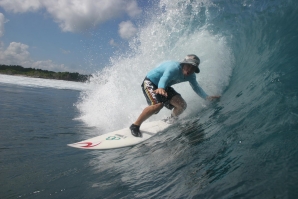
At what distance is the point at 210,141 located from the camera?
330cm

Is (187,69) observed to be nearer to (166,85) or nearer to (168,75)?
(168,75)

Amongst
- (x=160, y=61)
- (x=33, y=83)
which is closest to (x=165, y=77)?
(x=160, y=61)

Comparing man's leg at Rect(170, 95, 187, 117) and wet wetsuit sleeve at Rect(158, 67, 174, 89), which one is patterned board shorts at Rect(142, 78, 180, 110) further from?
wet wetsuit sleeve at Rect(158, 67, 174, 89)

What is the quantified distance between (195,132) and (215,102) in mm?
1969

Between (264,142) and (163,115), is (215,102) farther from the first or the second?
(264,142)

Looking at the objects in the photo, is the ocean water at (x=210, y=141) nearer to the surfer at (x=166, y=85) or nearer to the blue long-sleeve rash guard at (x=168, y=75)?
the surfer at (x=166, y=85)

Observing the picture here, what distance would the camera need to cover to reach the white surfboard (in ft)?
14.1

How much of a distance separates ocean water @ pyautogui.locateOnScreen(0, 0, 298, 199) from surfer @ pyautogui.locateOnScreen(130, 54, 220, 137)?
43cm

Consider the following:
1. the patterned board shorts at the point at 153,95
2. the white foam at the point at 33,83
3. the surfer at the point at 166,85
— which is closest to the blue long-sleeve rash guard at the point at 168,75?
the surfer at the point at 166,85

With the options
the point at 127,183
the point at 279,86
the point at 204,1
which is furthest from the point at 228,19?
the point at 127,183

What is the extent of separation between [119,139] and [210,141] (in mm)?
1934

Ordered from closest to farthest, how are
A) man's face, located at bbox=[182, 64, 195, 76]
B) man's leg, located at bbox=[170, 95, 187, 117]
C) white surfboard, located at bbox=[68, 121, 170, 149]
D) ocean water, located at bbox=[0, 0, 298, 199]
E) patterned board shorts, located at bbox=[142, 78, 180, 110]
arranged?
ocean water, located at bbox=[0, 0, 298, 199]
white surfboard, located at bbox=[68, 121, 170, 149]
man's face, located at bbox=[182, 64, 195, 76]
patterned board shorts, located at bbox=[142, 78, 180, 110]
man's leg, located at bbox=[170, 95, 187, 117]

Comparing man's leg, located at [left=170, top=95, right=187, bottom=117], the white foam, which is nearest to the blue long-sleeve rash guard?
man's leg, located at [left=170, top=95, right=187, bottom=117]

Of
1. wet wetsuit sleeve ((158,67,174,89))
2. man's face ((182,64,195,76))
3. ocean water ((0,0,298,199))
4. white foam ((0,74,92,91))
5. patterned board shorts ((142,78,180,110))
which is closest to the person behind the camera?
ocean water ((0,0,298,199))
